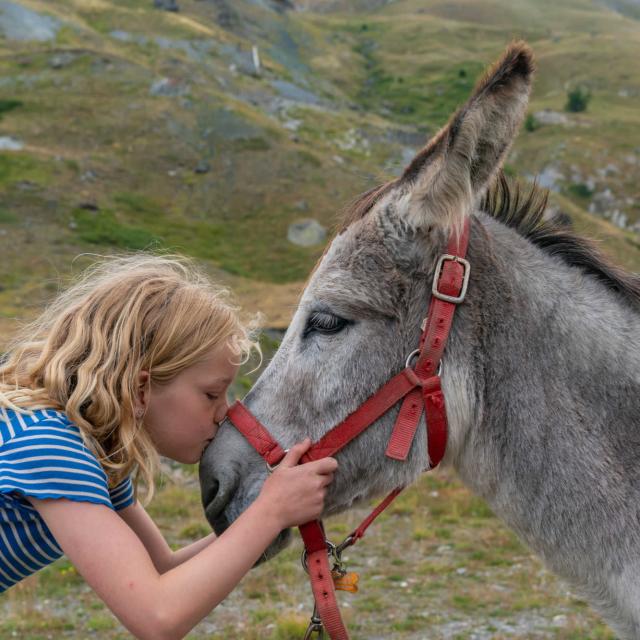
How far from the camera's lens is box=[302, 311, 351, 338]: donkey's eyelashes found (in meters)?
2.83

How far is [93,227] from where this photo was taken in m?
36.7

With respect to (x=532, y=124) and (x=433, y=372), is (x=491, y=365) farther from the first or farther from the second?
(x=532, y=124)

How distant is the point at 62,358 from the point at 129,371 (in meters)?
0.29

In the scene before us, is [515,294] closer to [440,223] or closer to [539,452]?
[440,223]

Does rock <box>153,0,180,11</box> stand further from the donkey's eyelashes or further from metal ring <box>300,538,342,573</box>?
metal ring <box>300,538,342,573</box>

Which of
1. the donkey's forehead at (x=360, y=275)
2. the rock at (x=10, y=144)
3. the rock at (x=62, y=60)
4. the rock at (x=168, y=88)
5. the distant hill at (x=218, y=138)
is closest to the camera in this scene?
the donkey's forehead at (x=360, y=275)

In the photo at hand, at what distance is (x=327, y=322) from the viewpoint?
2836 millimetres

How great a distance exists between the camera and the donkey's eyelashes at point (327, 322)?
283 centimetres

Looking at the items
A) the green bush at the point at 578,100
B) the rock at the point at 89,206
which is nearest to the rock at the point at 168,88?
the rock at the point at 89,206

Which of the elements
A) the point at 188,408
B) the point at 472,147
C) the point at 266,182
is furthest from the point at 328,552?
the point at 266,182

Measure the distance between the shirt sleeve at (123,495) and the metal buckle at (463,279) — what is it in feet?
5.46

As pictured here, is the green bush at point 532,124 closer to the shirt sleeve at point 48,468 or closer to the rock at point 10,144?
the rock at point 10,144

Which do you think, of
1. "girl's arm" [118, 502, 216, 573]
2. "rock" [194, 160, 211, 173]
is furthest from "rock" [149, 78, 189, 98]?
"girl's arm" [118, 502, 216, 573]

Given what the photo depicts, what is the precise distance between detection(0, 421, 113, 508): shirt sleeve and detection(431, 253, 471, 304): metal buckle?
1.43 metres
